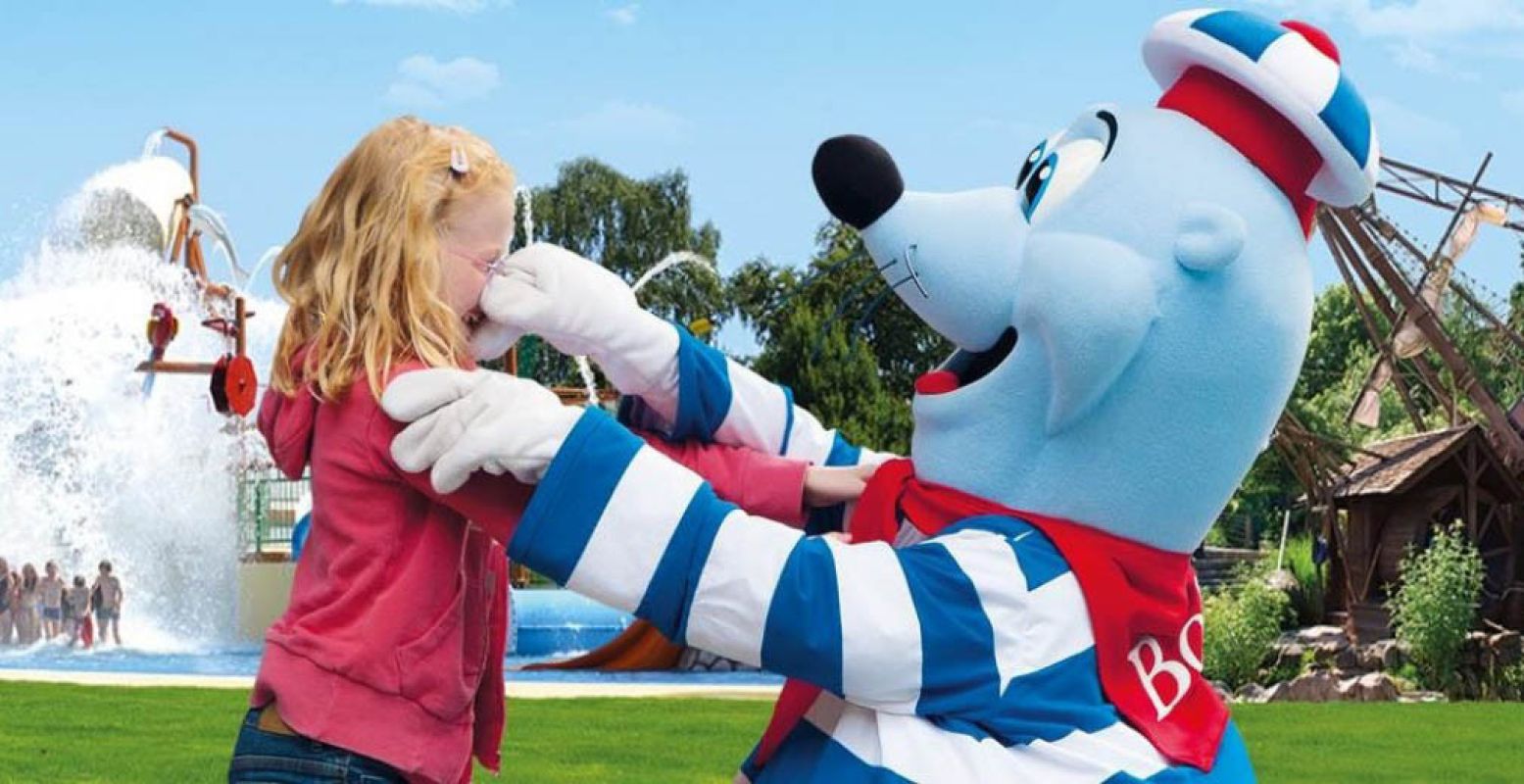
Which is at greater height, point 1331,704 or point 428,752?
point 428,752

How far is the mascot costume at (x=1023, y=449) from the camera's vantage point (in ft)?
8.56

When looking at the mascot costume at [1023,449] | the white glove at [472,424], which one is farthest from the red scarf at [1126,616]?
the white glove at [472,424]

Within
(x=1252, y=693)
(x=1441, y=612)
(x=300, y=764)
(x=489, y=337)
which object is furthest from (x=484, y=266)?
(x=1441, y=612)

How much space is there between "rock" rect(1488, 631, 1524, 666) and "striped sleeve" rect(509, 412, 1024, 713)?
1340cm

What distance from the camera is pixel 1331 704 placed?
11289 mm

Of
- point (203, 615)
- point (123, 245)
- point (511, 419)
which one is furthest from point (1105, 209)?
point (123, 245)

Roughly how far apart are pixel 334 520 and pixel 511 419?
42 centimetres

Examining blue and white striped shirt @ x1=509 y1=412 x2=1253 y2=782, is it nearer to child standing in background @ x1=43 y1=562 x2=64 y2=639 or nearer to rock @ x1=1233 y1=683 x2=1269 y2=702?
rock @ x1=1233 y1=683 x2=1269 y2=702

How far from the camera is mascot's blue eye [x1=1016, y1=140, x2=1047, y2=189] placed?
303 cm

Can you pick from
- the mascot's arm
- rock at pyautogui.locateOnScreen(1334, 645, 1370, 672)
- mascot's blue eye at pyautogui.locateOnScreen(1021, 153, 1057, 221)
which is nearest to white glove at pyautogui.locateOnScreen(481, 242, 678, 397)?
the mascot's arm

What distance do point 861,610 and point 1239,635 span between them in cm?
1360

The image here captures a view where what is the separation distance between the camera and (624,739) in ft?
27.3

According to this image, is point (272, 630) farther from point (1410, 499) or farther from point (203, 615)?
point (203, 615)

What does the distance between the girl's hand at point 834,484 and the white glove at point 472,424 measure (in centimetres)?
62
